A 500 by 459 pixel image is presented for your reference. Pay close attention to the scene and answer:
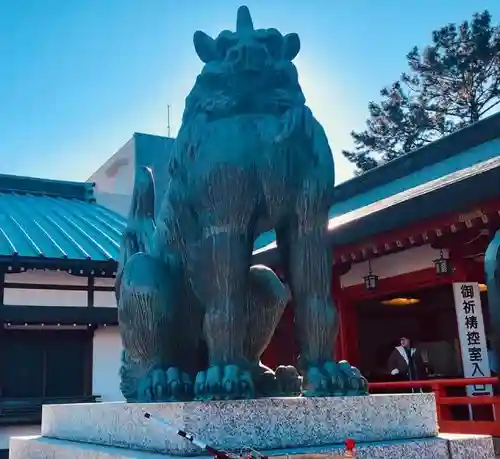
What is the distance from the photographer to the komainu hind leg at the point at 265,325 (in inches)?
93.6

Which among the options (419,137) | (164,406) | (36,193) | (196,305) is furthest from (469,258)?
(419,137)

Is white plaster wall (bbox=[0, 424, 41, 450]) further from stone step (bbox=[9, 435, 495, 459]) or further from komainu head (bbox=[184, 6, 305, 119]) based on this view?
komainu head (bbox=[184, 6, 305, 119])

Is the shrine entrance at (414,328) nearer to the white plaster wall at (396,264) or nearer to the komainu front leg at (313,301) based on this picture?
the white plaster wall at (396,264)

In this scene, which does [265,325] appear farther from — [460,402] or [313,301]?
[460,402]

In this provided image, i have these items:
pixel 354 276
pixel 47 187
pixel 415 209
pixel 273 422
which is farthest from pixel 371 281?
pixel 47 187

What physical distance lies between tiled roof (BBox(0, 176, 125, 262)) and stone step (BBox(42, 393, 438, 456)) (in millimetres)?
7940

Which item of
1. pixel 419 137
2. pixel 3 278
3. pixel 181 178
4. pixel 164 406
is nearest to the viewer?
pixel 164 406

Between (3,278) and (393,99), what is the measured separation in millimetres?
17735

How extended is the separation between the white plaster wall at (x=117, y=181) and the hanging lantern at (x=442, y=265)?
8.24m

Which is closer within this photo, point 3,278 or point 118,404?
point 118,404

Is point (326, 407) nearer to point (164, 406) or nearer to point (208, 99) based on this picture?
point (164, 406)

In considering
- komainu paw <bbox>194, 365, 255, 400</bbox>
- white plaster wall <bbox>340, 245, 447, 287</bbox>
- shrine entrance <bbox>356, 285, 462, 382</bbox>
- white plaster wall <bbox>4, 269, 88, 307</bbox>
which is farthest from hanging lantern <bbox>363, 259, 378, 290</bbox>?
komainu paw <bbox>194, 365, 255, 400</bbox>

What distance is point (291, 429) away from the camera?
188 centimetres

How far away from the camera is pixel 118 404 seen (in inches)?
86.3
